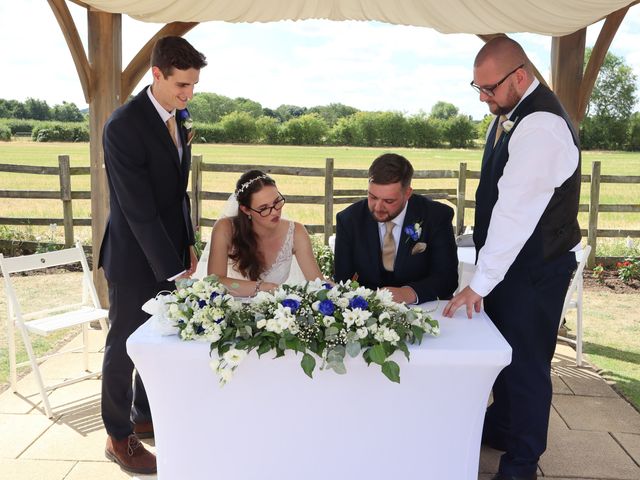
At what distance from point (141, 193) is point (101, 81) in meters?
2.46

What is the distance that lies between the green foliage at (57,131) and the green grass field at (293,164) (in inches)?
20.1

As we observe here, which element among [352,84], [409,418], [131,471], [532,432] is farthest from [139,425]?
[352,84]

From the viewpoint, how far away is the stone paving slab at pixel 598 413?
3.65 meters

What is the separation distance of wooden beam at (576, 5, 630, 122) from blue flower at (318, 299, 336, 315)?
3.36m

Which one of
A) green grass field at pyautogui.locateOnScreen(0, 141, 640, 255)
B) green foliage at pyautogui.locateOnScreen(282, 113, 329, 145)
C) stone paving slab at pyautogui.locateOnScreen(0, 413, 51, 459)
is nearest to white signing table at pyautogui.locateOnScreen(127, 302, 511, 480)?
stone paving slab at pyautogui.locateOnScreen(0, 413, 51, 459)

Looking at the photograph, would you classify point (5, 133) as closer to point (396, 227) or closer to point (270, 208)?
point (270, 208)

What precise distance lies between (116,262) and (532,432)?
1996 mm

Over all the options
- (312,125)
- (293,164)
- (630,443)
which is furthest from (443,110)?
(630,443)

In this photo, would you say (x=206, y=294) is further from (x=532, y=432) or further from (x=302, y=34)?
(x=302, y=34)

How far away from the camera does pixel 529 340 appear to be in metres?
2.78

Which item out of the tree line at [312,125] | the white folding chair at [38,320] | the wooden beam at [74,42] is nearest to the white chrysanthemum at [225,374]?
the white folding chair at [38,320]

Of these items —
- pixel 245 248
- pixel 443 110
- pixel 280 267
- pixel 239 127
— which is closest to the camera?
pixel 245 248

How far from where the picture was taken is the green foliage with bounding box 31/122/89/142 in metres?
35.5

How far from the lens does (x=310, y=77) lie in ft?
186
